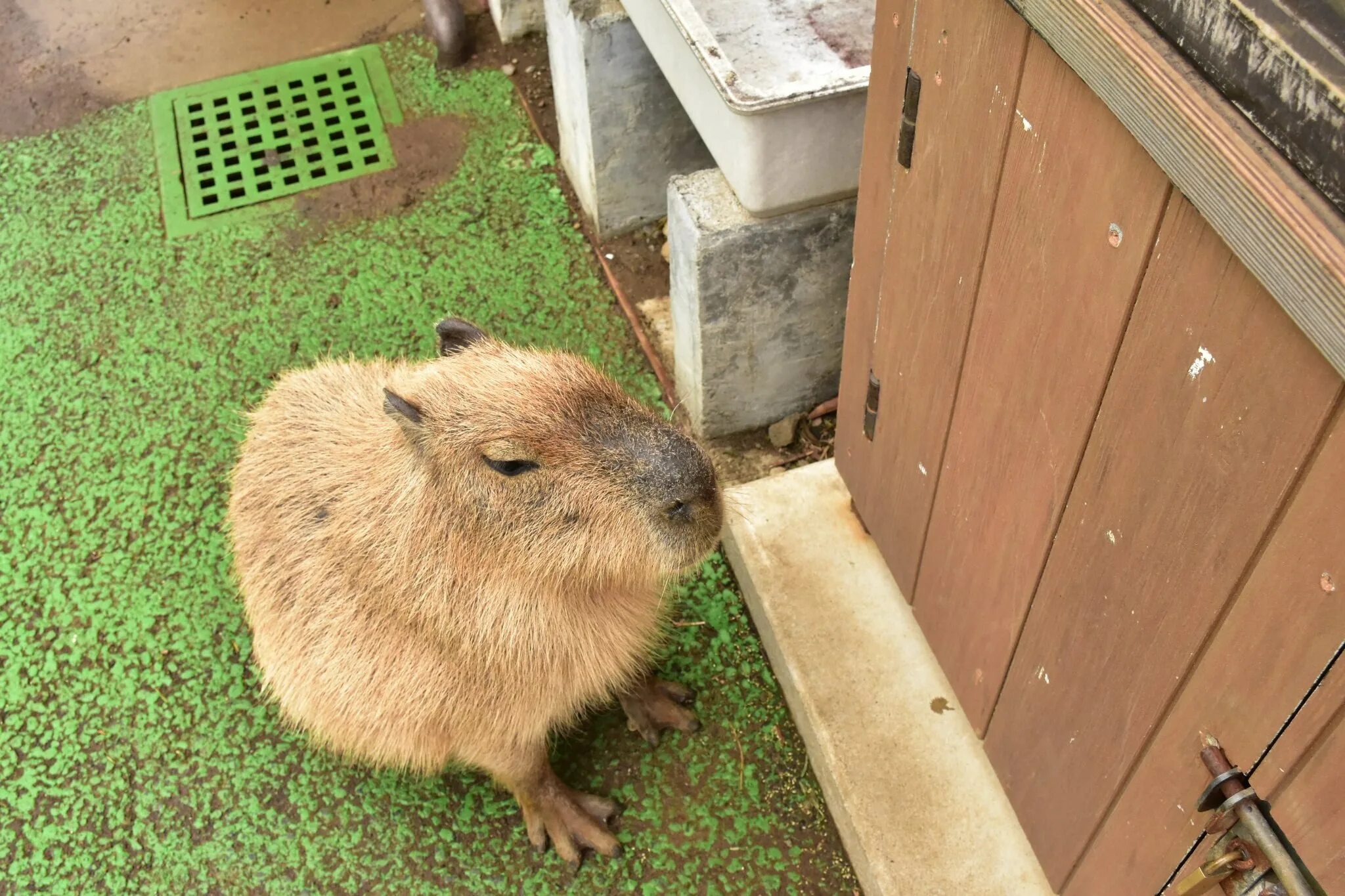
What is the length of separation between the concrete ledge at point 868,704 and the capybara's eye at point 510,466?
0.96 metres

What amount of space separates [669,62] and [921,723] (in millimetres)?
1677

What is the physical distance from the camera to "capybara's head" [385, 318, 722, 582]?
1890 mm

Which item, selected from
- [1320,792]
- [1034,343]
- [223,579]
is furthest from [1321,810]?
[223,579]

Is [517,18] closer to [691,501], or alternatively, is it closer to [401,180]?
[401,180]

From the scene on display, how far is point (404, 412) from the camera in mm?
1865

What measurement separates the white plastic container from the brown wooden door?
0.93 feet

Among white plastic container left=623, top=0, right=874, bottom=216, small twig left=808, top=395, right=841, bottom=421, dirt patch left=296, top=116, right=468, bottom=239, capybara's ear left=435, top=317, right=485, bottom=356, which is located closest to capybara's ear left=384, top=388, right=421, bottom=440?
capybara's ear left=435, top=317, right=485, bottom=356

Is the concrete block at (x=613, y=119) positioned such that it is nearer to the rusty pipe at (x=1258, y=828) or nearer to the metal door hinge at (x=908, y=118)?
the metal door hinge at (x=908, y=118)

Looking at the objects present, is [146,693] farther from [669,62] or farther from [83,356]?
[669,62]

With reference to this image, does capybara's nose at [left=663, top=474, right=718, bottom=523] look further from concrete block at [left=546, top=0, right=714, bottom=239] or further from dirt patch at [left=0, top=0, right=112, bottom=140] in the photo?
dirt patch at [left=0, top=0, right=112, bottom=140]

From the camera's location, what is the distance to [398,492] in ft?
6.73

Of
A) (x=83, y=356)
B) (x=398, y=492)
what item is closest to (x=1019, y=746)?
(x=398, y=492)

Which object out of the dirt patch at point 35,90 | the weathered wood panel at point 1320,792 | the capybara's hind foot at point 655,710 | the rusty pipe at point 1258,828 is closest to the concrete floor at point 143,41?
the dirt patch at point 35,90

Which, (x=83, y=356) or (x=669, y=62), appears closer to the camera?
(x=669, y=62)
